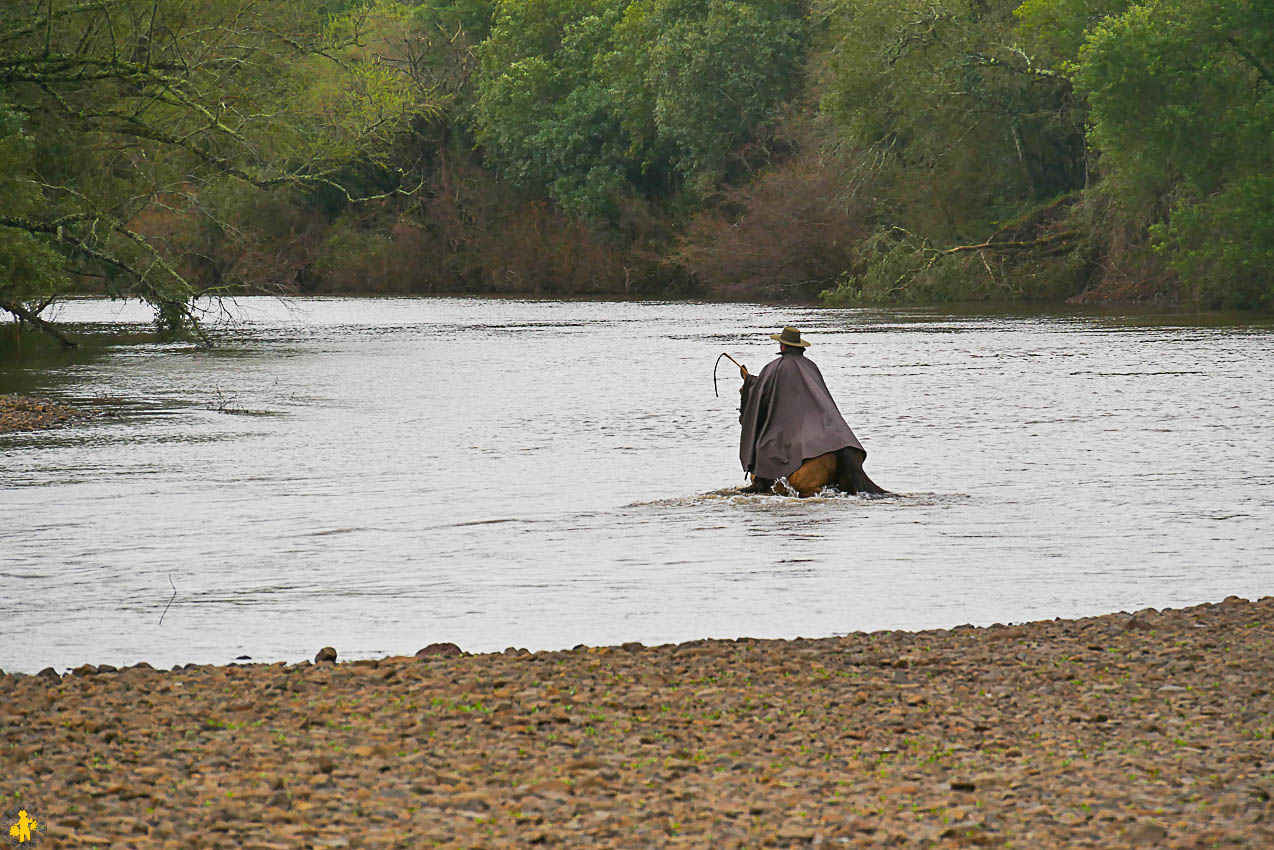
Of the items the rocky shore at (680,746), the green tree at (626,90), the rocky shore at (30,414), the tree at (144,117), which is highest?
the green tree at (626,90)

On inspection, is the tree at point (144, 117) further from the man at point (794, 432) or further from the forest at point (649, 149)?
the man at point (794, 432)

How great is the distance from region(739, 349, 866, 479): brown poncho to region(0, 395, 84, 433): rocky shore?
12204mm

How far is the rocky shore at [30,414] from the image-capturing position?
25.0 meters

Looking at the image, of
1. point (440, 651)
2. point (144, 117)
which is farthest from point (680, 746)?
point (144, 117)

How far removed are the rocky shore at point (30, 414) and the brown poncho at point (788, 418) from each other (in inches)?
480

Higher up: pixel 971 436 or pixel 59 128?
pixel 59 128

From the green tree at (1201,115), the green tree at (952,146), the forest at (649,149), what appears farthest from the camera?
the green tree at (952,146)

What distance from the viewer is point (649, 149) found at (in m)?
75.4

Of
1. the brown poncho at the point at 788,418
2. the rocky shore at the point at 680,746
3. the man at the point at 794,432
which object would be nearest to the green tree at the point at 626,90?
the man at the point at 794,432

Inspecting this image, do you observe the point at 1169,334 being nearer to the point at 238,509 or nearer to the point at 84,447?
the point at 84,447

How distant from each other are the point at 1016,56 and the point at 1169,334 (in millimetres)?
18455

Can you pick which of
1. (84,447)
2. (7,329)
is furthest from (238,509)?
(7,329)

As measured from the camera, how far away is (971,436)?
75.7 ft

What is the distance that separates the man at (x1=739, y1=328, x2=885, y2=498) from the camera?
623 inches
